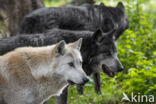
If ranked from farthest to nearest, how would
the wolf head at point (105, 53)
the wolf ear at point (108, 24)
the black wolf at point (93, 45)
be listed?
the wolf ear at point (108, 24), the wolf head at point (105, 53), the black wolf at point (93, 45)

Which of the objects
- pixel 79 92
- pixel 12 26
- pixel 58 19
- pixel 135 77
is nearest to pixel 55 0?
pixel 12 26

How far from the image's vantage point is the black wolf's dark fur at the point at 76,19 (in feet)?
22.1

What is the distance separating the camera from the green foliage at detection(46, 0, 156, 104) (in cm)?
518

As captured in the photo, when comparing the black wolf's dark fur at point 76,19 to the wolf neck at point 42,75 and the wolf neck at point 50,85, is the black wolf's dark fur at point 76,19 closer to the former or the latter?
the wolf neck at point 42,75

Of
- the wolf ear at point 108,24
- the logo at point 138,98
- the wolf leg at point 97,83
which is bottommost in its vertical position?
the wolf leg at point 97,83

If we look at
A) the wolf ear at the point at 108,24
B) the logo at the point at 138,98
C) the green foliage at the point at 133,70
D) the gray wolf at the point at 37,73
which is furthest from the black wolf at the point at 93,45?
the wolf ear at the point at 108,24

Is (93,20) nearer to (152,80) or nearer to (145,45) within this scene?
(145,45)

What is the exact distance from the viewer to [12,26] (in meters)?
8.24

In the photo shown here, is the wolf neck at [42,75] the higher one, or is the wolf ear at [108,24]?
the wolf neck at [42,75]

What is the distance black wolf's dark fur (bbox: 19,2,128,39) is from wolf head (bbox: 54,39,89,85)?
2.72m

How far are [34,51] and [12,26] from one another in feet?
14.1

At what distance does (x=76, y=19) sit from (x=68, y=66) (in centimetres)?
337

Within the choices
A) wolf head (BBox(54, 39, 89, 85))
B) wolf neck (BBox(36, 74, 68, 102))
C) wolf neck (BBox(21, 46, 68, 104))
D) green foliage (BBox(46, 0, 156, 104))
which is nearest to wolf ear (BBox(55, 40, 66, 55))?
wolf head (BBox(54, 39, 89, 85))

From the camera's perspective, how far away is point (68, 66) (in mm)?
4074
